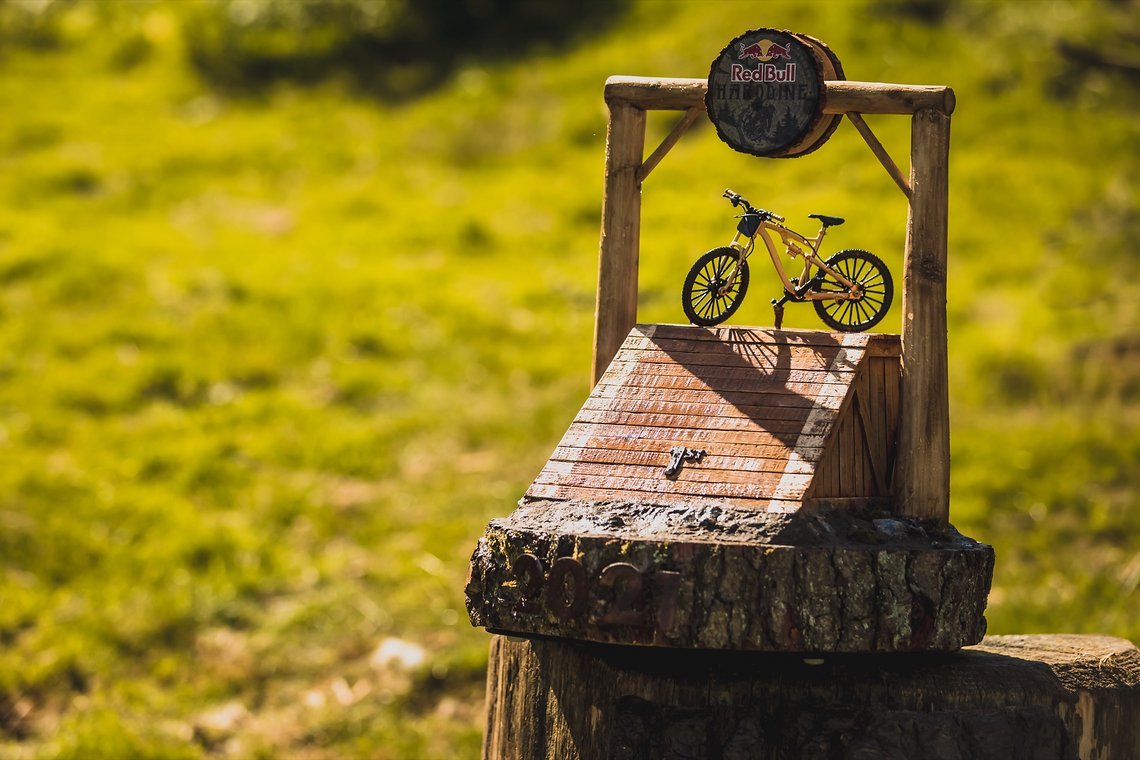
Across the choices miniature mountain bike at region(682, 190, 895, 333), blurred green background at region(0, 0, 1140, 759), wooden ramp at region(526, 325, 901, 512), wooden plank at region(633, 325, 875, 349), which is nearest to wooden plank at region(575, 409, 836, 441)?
wooden ramp at region(526, 325, 901, 512)

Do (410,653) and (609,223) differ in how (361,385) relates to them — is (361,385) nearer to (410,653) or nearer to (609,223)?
(410,653)

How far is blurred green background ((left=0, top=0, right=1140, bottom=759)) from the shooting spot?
260 inches

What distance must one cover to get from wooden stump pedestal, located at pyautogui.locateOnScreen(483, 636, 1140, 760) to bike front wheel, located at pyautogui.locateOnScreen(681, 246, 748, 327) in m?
0.85

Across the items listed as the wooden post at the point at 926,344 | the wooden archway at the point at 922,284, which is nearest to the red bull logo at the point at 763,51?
the wooden archway at the point at 922,284

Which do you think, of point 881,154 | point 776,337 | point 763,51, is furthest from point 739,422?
point 763,51

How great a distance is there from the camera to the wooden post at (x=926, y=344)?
11.2ft

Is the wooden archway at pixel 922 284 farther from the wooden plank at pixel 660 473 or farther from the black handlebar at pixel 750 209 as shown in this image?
the wooden plank at pixel 660 473

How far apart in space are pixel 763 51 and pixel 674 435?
3.03ft

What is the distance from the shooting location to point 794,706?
3.23m

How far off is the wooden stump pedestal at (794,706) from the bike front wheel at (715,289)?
85cm

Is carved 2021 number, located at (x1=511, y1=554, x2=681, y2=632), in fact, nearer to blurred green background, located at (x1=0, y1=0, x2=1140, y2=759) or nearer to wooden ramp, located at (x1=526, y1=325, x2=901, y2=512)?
wooden ramp, located at (x1=526, y1=325, x2=901, y2=512)

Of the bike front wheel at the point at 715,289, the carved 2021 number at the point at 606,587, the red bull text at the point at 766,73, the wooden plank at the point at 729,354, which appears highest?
the red bull text at the point at 766,73

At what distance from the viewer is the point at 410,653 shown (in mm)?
6531

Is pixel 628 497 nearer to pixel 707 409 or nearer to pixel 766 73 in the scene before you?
pixel 707 409
